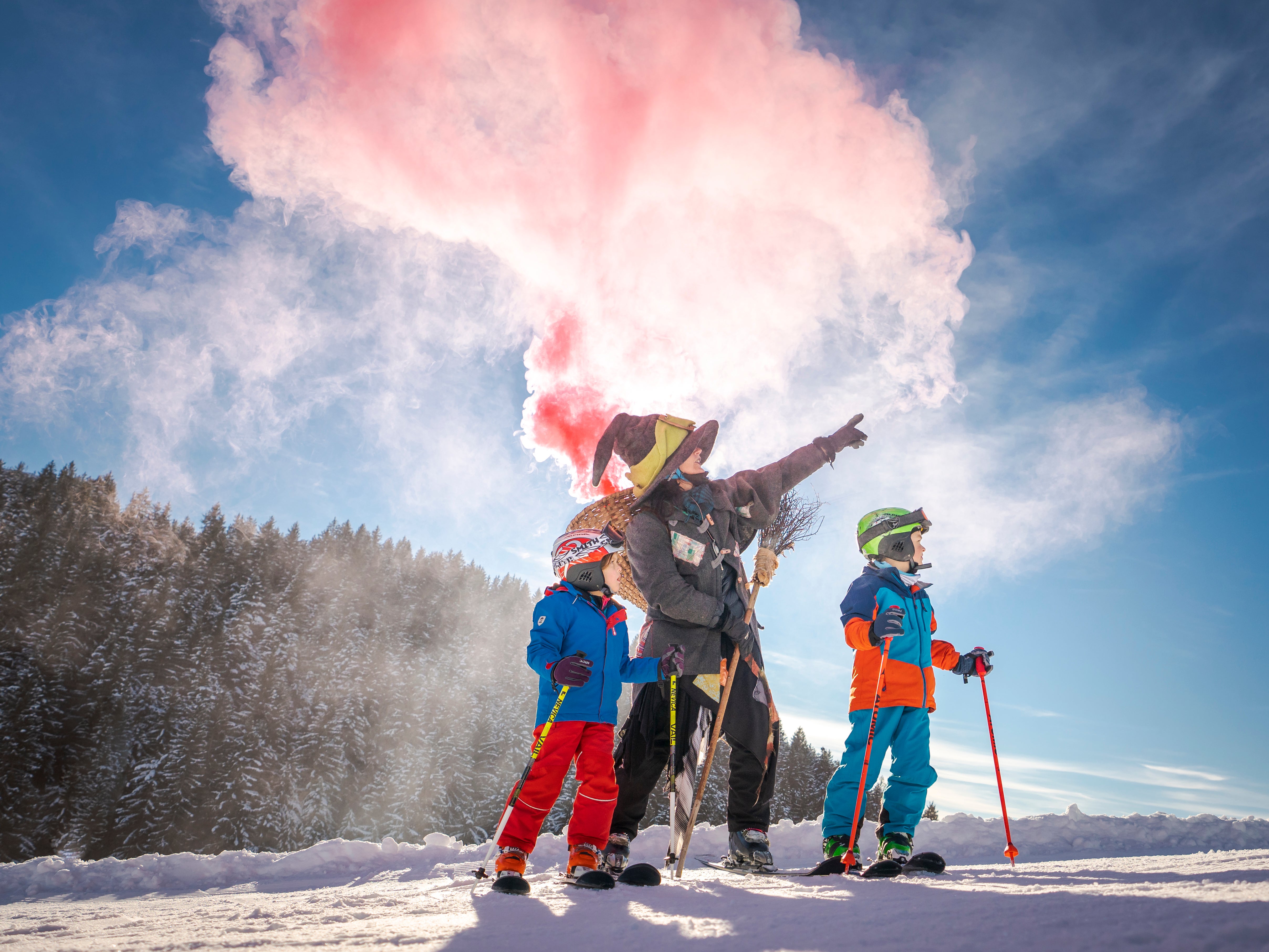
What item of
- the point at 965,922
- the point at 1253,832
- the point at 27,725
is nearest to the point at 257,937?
the point at 965,922

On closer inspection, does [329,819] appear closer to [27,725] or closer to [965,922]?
[27,725]

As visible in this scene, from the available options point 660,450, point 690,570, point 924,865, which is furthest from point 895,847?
point 660,450

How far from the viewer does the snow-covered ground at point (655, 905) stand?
1521 millimetres

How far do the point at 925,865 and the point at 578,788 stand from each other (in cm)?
190

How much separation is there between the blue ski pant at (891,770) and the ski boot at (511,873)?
174cm

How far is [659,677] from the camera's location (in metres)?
3.88

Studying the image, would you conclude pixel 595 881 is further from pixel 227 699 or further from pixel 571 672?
pixel 227 699

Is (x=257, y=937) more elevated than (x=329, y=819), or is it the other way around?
(x=257, y=937)

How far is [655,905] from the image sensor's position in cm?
243

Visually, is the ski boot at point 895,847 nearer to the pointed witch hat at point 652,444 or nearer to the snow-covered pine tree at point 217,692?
the pointed witch hat at point 652,444

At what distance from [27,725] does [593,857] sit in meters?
41.6

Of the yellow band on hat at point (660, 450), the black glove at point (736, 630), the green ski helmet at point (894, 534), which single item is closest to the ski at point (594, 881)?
the black glove at point (736, 630)

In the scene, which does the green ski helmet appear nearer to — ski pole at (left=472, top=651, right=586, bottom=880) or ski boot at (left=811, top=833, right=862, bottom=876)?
ski boot at (left=811, top=833, right=862, bottom=876)

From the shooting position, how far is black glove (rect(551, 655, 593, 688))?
3.41m
